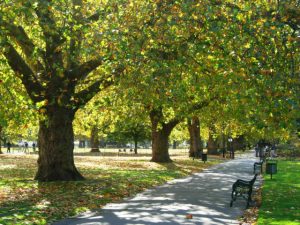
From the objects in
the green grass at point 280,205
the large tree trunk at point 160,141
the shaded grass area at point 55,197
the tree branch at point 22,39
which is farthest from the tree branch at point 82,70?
the large tree trunk at point 160,141

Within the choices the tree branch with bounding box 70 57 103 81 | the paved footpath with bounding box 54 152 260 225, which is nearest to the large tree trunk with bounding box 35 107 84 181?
the tree branch with bounding box 70 57 103 81

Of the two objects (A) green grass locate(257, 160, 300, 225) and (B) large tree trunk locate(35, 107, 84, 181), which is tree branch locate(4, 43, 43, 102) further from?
(A) green grass locate(257, 160, 300, 225)

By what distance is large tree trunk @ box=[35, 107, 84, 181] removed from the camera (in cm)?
1816

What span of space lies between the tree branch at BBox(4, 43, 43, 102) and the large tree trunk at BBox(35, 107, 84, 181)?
110 centimetres

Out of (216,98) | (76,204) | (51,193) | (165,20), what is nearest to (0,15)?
(165,20)

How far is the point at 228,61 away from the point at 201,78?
11.0ft

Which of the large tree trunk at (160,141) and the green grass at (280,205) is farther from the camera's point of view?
the large tree trunk at (160,141)

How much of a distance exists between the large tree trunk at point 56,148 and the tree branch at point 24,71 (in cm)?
110

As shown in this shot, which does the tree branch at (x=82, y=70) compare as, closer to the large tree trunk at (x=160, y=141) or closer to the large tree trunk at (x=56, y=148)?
the large tree trunk at (x=56, y=148)

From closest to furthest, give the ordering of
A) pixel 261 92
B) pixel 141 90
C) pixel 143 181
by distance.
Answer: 1. pixel 261 92
2. pixel 141 90
3. pixel 143 181

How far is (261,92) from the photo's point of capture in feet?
34.1

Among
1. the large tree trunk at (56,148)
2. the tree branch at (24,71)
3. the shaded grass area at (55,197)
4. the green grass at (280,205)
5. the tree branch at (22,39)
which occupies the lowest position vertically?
the green grass at (280,205)

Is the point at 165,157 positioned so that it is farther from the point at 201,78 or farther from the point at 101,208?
the point at 101,208

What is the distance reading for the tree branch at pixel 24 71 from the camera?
Result: 668 inches
